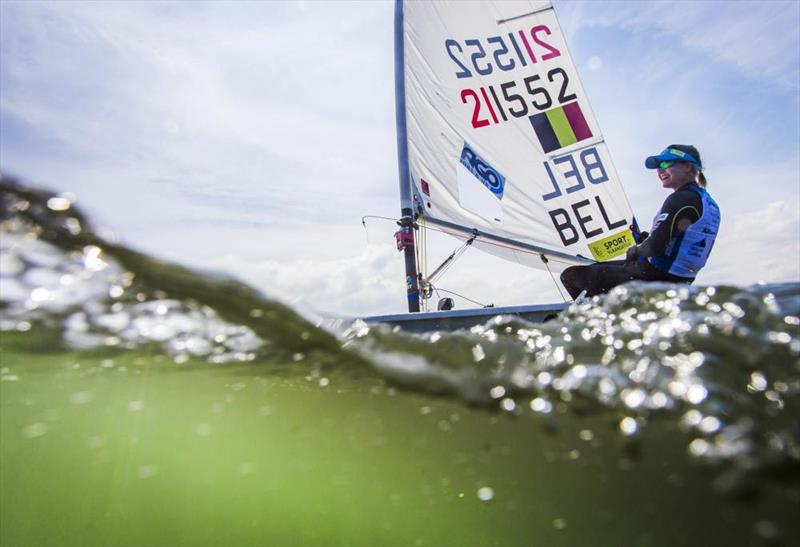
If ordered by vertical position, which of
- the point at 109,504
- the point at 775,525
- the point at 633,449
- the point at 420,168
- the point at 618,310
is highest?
the point at 420,168

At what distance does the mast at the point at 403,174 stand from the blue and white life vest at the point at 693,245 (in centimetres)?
332

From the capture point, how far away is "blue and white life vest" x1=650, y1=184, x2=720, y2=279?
10.5 ft

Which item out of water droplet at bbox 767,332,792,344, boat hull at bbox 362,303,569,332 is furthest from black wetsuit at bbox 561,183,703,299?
water droplet at bbox 767,332,792,344

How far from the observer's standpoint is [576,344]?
1.30 meters

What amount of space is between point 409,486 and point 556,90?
23.1 ft

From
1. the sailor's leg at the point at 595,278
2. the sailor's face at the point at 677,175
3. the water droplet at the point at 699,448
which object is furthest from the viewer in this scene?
the sailor's leg at the point at 595,278

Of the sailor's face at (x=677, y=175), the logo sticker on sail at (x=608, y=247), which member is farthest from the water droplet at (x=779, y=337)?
the logo sticker on sail at (x=608, y=247)

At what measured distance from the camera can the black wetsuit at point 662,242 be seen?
3163 mm

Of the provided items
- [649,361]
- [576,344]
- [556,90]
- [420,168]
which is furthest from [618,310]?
[556,90]

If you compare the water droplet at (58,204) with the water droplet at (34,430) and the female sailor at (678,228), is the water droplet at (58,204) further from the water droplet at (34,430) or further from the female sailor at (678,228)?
the female sailor at (678,228)

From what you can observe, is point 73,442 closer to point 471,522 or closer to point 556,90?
point 471,522

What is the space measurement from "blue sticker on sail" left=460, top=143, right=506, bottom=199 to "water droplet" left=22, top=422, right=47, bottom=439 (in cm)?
629

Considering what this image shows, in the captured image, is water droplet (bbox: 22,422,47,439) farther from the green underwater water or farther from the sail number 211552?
the sail number 211552

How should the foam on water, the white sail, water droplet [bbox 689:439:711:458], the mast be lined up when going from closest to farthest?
water droplet [bbox 689:439:711:458] → the foam on water → the mast → the white sail
